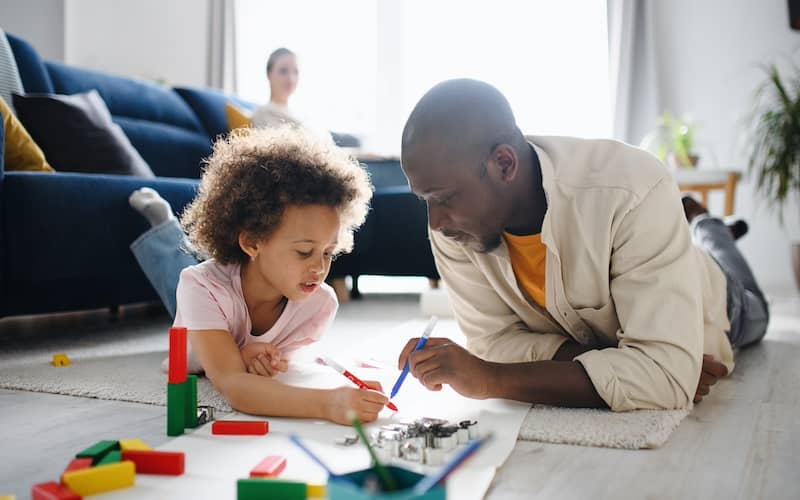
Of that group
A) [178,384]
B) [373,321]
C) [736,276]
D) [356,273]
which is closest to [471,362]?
[178,384]

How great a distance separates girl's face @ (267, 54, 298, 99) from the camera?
352cm

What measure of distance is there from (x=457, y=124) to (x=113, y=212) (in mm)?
1297

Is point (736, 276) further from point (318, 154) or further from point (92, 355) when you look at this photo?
point (92, 355)

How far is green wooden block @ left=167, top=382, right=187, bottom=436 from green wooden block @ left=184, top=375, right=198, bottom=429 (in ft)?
0.06

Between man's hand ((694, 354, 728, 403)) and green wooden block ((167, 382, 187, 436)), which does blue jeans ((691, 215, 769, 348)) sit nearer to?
man's hand ((694, 354, 728, 403))

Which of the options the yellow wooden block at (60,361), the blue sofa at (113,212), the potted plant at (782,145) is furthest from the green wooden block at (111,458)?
the potted plant at (782,145)

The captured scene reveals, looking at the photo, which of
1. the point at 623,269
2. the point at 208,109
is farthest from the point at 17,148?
the point at 623,269

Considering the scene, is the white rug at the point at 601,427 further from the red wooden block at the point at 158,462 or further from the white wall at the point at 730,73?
the white wall at the point at 730,73

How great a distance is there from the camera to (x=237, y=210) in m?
1.43

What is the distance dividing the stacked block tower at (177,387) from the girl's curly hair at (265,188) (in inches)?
14.0

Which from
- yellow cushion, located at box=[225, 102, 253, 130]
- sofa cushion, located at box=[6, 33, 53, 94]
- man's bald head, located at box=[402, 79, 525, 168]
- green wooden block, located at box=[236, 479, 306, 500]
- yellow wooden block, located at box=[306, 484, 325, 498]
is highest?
sofa cushion, located at box=[6, 33, 53, 94]

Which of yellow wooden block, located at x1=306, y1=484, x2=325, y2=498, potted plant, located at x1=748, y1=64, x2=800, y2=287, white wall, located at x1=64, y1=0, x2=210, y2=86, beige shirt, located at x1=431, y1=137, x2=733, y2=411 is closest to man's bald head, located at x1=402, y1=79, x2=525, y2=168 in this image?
beige shirt, located at x1=431, y1=137, x2=733, y2=411

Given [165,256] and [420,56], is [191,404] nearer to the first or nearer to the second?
[165,256]

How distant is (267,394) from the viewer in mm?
1205
